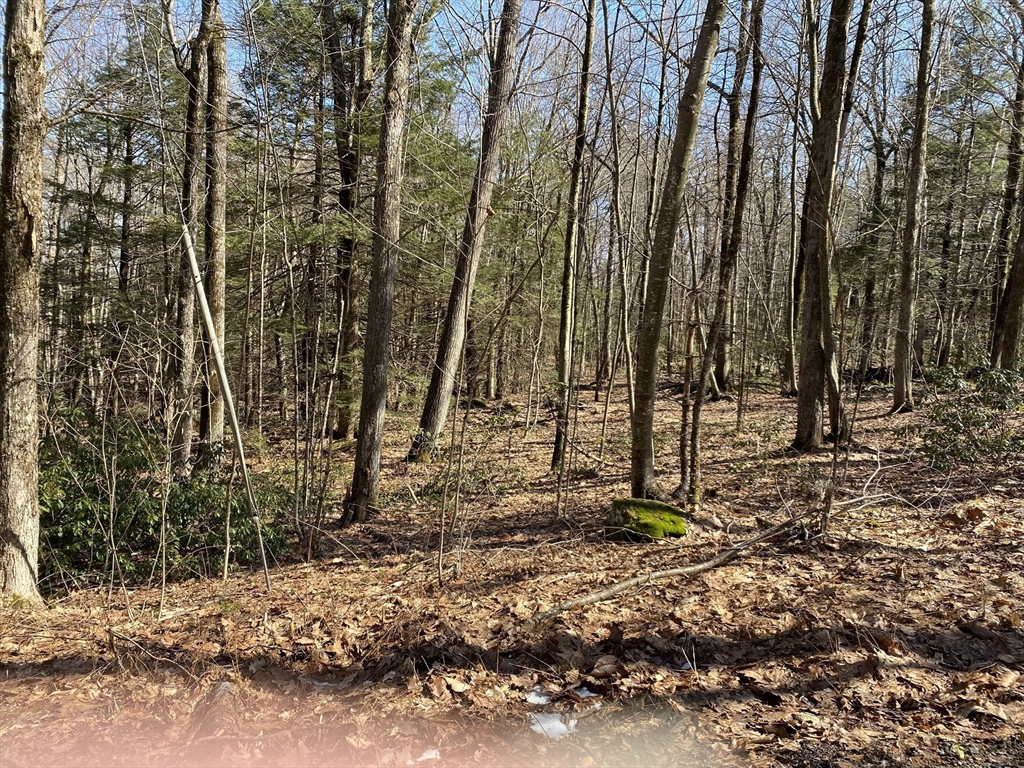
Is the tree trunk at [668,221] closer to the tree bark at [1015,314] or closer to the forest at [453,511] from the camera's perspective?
the forest at [453,511]

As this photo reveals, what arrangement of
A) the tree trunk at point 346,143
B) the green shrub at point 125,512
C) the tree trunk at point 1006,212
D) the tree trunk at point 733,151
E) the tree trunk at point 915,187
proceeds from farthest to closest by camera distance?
1. the tree trunk at point 1006,212
2. the tree trunk at point 915,187
3. the tree trunk at point 346,143
4. the tree trunk at point 733,151
5. the green shrub at point 125,512

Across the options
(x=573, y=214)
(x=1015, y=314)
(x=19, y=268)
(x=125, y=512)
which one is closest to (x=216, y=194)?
(x=19, y=268)

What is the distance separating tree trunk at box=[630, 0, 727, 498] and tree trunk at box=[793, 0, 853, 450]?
252 centimetres

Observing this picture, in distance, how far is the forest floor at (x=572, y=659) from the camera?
3098 millimetres

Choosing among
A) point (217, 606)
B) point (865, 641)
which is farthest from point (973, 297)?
point (217, 606)

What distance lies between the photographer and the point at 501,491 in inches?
352

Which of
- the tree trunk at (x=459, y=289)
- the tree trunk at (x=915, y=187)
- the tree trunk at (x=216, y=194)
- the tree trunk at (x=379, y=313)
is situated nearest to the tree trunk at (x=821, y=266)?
the tree trunk at (x=915, y=187)

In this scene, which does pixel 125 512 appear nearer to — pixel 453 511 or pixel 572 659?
pixel 453 511

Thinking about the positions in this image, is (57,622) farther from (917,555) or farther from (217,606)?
(917,555)

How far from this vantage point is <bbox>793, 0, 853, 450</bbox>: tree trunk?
8.01 metres

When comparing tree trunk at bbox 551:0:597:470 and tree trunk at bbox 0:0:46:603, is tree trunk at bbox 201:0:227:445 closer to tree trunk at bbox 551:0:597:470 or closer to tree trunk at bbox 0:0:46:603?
tree trunk at bbox 0:0:46:603

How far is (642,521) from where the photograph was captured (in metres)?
6.11

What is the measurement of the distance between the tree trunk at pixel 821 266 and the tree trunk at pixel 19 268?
8120mm

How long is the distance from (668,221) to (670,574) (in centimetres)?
336
